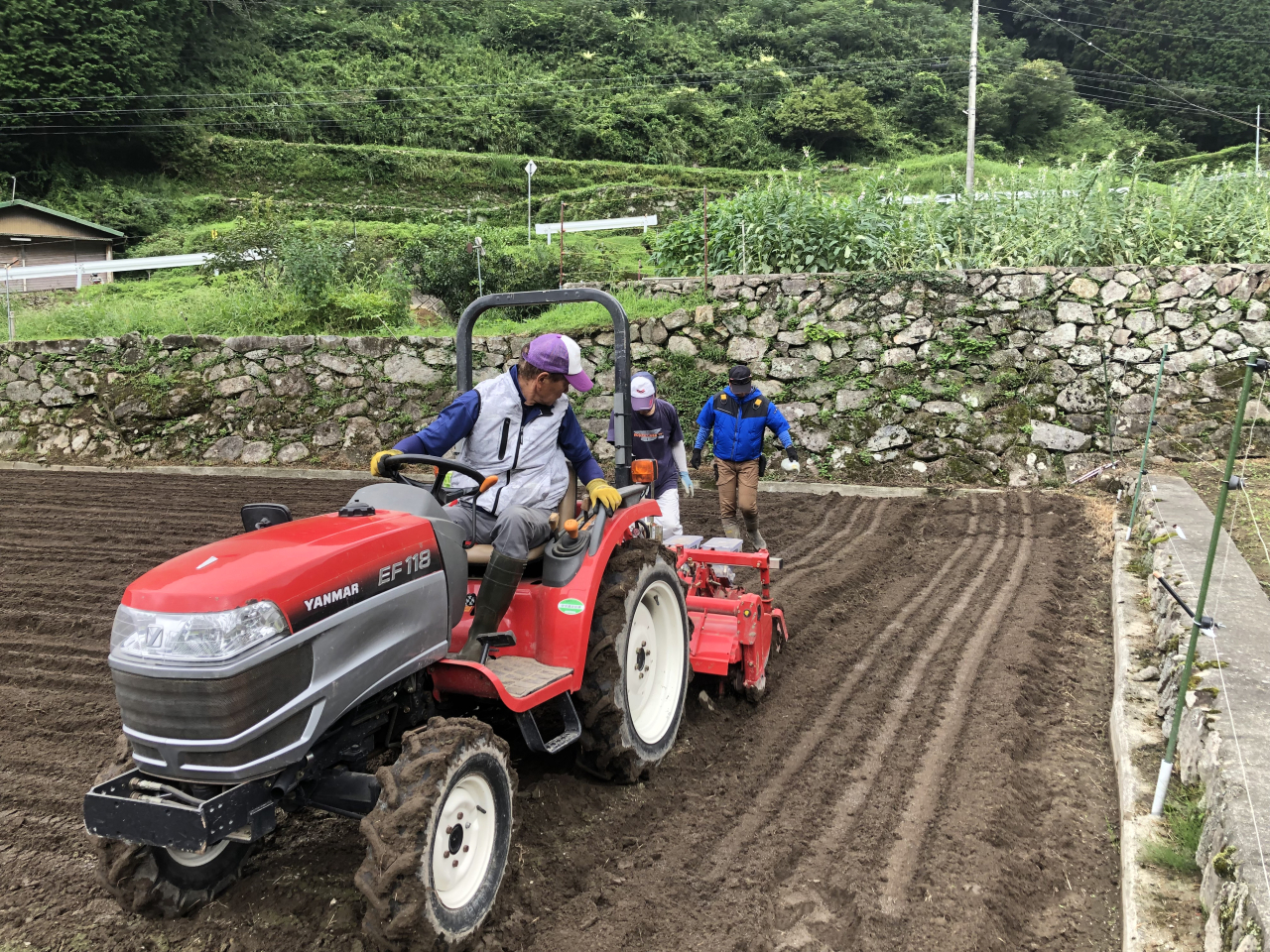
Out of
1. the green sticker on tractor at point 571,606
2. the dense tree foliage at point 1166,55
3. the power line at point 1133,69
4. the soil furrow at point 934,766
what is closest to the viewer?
the soil furrow at point 934,766

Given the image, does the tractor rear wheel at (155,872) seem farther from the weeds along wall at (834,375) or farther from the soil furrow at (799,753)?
the weeds along wall at (834,375)

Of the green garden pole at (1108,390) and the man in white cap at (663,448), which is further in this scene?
the green garden pole at (1108,390)

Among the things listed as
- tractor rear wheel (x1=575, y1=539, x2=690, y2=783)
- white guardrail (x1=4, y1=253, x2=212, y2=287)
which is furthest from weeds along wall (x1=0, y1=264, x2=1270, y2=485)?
tractor rear wheel (x1=575, y1=539, x2=690, y2=783)

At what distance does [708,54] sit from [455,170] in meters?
20.0

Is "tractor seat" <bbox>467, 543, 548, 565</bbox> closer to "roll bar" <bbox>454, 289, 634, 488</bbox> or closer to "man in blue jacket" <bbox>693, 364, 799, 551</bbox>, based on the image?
"roll bar" <bbox>454, 289, 634, 488</bbox>

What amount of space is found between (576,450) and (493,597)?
0.99m

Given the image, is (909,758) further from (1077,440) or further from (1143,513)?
(1077,440)

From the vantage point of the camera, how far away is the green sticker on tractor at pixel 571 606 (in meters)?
3.39

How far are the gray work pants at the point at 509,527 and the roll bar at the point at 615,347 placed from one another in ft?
Answer: 1.64

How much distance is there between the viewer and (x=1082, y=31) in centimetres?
4822

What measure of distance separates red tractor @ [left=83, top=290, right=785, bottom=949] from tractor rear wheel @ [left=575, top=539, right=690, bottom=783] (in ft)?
0.05

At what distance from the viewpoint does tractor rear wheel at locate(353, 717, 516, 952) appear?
2.35m

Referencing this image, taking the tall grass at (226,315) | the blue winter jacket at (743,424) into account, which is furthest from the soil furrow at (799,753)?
the tall grass at (226,315)

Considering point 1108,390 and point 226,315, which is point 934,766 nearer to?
point 1108,390
